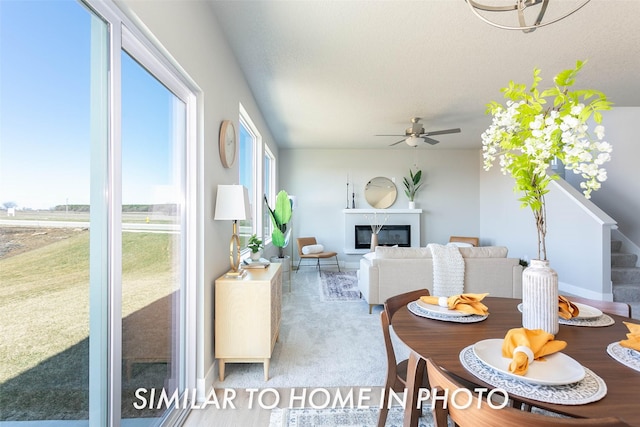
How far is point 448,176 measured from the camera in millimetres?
7066

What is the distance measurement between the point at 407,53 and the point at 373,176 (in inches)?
169

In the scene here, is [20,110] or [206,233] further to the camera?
[206,233]

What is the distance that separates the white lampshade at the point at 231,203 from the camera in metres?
2.18

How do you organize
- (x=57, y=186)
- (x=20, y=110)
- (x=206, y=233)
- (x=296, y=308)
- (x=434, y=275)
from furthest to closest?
1. (x=296, y=308)
2. (x=434, y=275)
3. (x=206, y=233)
4. (x=57, y=186)
5. (x=20, y=110)

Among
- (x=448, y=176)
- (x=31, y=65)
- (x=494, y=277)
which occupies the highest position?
(x=448, y=176)

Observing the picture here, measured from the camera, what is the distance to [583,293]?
438 cm

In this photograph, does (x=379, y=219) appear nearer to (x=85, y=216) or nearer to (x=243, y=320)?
(x=243, y=320)

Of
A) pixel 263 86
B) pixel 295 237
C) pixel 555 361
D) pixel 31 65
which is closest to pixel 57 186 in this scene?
pixel 31 65

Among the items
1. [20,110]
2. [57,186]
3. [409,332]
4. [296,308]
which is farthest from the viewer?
[296,308]

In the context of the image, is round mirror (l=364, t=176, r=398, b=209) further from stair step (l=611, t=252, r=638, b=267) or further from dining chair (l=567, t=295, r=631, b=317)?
dining chair (l=567, t=295, r=631, b=317)

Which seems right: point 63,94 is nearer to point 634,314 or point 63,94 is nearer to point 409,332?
point 409,332

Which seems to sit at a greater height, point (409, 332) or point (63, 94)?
point (63, 94)

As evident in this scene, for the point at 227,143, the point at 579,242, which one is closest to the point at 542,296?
the point at 227,143

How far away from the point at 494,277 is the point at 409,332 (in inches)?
110
